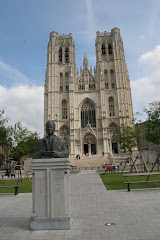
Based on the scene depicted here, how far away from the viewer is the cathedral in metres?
39.8

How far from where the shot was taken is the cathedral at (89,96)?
39.8 m

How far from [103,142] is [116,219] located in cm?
3455

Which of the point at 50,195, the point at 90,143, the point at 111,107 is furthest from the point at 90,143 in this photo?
the point at 50,195

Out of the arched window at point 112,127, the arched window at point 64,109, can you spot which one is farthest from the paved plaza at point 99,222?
the arched window at point 64,109

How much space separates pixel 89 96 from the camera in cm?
4269

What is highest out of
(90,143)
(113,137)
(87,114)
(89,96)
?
(89,96)

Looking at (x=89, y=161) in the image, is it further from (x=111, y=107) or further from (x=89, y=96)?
(x=89, y=96)

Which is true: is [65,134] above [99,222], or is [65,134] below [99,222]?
above

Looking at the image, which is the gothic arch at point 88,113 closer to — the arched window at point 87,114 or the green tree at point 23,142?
the arched window at point 87,114

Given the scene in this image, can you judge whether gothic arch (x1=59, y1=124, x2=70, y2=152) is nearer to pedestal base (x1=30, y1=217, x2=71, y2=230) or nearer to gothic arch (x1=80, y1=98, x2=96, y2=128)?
gothic arch (x1=80, y1=98, x2=96, y2=128)

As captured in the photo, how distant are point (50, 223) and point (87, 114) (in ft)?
129

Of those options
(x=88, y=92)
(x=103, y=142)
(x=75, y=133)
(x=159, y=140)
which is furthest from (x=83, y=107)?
(x=159, y=140)

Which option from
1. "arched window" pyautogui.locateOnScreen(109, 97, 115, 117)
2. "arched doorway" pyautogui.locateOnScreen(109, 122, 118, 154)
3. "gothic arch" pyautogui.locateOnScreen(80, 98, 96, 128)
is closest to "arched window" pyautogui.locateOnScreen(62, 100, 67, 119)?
"gothic arch" pyautogui.locateOnScreen(80, 98, 96, 128)

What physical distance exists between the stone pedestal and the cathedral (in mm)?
34409
